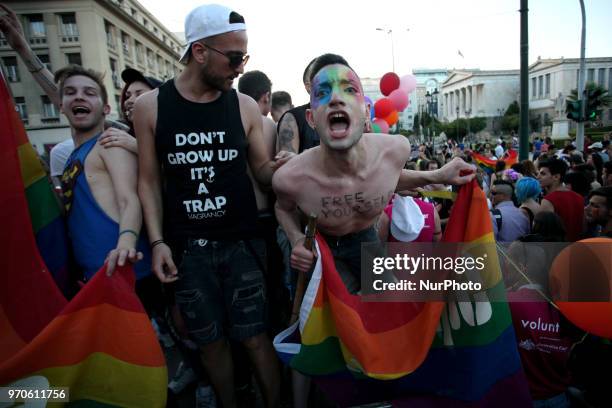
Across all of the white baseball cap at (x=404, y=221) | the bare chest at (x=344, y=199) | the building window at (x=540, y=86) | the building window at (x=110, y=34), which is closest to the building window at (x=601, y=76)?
the building window at (x=540, y=86)

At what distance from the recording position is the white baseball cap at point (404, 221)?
2.99m

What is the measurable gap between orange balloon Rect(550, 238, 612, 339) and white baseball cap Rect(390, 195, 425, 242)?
0.94m

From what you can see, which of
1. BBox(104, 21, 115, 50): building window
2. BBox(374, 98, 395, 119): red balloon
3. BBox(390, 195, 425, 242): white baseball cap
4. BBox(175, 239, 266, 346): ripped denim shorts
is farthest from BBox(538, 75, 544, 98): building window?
BBox(175, 239, 266, 346): ripped denim shorts

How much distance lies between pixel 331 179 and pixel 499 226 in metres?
2.71

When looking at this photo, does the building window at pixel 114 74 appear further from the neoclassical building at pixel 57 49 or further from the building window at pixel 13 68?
the building window at pixel 13 68

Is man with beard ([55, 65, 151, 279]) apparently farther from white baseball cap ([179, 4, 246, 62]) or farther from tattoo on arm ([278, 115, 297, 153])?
tattoo on arm ([278, 115, 297, 153])

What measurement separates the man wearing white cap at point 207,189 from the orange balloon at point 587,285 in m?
1.82

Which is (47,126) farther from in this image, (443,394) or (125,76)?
(443,394)

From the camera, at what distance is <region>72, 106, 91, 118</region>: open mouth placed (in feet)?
8.14

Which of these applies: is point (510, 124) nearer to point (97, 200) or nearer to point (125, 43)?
point (125, 43)

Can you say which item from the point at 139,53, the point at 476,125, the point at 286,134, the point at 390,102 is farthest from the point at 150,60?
the point at 476,125

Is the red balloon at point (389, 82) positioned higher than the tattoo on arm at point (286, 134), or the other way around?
the red balloon at point (389, 82)

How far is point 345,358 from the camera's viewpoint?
2057mm

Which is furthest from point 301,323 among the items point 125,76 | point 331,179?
point 125,76
